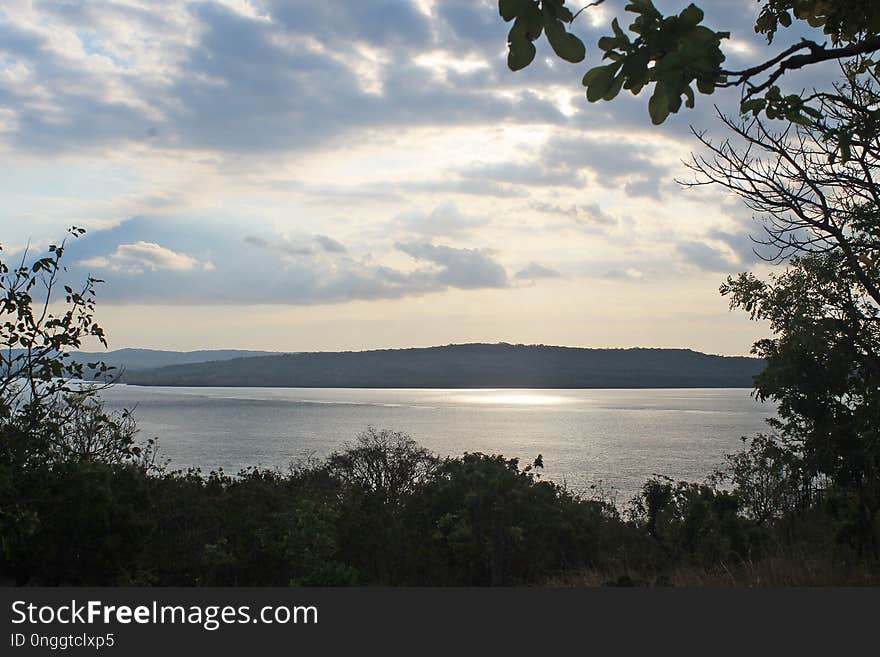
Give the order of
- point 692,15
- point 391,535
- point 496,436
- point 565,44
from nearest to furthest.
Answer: point 565,44 → point 692,15 → point 391,535 → point 496,436

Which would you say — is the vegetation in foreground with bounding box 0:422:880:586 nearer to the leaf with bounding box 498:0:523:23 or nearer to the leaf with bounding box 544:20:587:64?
the leaf with bounding box 544:20:587:64

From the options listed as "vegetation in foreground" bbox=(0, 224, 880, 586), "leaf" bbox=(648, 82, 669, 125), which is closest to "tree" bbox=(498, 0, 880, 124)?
"leaf" bbox=(648, 82, 669, 125)

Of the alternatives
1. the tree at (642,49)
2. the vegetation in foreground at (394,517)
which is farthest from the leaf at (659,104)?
the vegetation in foreground at (394,517)

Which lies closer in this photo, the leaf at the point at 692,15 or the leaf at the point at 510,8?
the leaf at the point at 510,8

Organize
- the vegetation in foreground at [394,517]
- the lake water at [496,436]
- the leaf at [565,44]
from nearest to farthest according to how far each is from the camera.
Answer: the leaf at [565,44]
the vegetation in foreground at [394,517]
the lake water at [496,436]

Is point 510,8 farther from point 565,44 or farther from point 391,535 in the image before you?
point 391,535

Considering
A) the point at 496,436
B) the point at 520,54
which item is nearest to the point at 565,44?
the point at 520,54

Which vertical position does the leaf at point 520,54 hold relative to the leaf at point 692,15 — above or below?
below

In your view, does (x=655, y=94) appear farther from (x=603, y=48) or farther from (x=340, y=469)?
(x=340, y=469)

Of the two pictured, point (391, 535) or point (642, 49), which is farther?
point (391, 535)

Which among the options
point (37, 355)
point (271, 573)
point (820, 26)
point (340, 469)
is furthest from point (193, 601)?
point (340, 469)

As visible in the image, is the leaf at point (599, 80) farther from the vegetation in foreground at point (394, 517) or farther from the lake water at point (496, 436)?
the lake water at point (496, 436)

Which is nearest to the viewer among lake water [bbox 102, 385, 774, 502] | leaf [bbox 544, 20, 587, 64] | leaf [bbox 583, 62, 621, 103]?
leaf [bbox 544, 20, 587, 64]

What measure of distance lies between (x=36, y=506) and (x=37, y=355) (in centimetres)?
203
